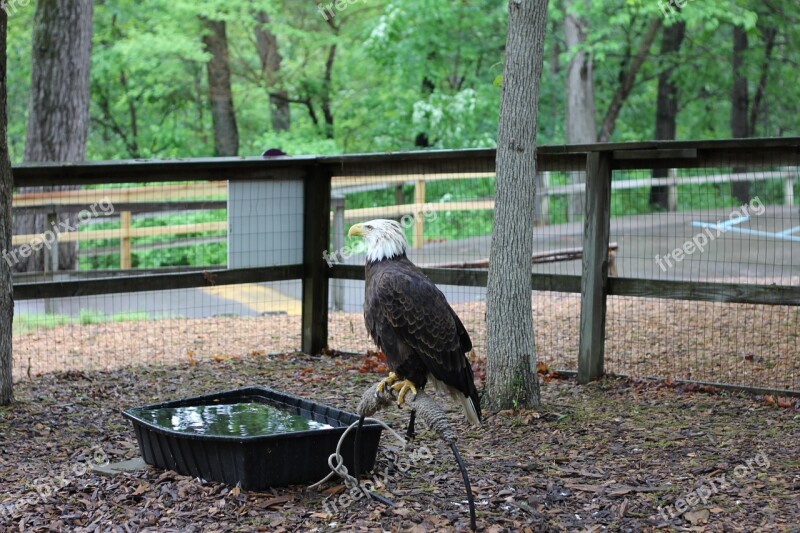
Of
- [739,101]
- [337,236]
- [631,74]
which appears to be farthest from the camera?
[739,101]

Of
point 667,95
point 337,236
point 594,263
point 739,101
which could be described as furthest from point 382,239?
point 739,101

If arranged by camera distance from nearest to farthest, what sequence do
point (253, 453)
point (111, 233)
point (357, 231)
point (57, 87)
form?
point (253, 453) → point (357, 231) → point (111, 233) → point (57, 87)

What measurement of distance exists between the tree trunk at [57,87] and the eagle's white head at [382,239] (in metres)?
7.70

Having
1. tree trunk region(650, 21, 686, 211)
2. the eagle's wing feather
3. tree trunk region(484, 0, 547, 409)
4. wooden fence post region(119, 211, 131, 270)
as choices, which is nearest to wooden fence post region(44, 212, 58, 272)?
wooden fence post region(119, 211, 131, 270)

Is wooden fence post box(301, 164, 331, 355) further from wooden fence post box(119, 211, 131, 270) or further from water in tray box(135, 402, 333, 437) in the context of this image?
wooden fence post box(119, 211, 131, 270)

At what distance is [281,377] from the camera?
22.3ft

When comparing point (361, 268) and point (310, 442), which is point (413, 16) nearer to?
point (361, 268)

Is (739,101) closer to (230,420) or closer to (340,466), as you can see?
(230,420)

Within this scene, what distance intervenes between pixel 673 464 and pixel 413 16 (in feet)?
44.7

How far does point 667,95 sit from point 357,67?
26.6 feet

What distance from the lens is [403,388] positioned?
4.52 metres

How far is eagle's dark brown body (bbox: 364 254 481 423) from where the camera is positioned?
444 cm

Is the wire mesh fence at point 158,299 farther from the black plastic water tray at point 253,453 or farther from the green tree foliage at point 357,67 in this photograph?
the green tree foliage at point 357,67

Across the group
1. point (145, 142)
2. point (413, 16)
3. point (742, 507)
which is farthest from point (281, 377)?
point (145, 142)
